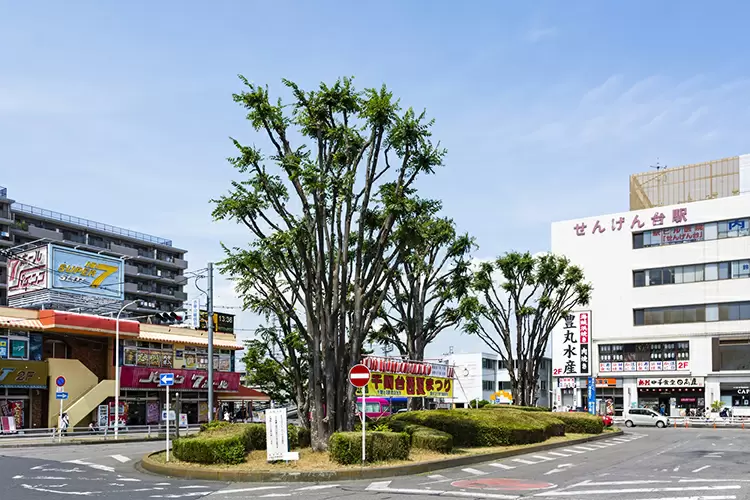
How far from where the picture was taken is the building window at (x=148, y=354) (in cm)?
5162

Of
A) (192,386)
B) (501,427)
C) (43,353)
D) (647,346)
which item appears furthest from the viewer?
(647,346)

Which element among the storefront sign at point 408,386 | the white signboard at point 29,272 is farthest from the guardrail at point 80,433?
the storefront sign at point 408,386

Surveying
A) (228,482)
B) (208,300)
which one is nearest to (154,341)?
(208,300)

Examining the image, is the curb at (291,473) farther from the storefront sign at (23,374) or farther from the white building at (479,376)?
the white building at (479,376)

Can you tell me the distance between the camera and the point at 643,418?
57.6m

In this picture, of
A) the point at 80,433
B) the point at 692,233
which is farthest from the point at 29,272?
the point at 692,233

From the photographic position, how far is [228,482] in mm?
18875

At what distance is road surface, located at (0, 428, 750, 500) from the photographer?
1584cm

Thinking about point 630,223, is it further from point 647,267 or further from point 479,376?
point 479,376

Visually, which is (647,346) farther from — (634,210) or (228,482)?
(228,482)

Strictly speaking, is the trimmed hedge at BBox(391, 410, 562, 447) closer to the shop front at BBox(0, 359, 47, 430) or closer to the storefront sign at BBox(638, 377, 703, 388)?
the shop front at BBox(0, 359, 47, 430)

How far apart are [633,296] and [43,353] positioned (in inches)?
1893

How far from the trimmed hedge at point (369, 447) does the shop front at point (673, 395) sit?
5071 cm

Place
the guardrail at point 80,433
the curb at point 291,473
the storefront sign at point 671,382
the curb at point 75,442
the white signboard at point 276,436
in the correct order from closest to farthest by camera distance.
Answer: the curb at point 291,473 < the white signboard at point 276,436 < the curb at point 75,442 < the guardrail at point 80,433 < the storefront sign at point 671,382
